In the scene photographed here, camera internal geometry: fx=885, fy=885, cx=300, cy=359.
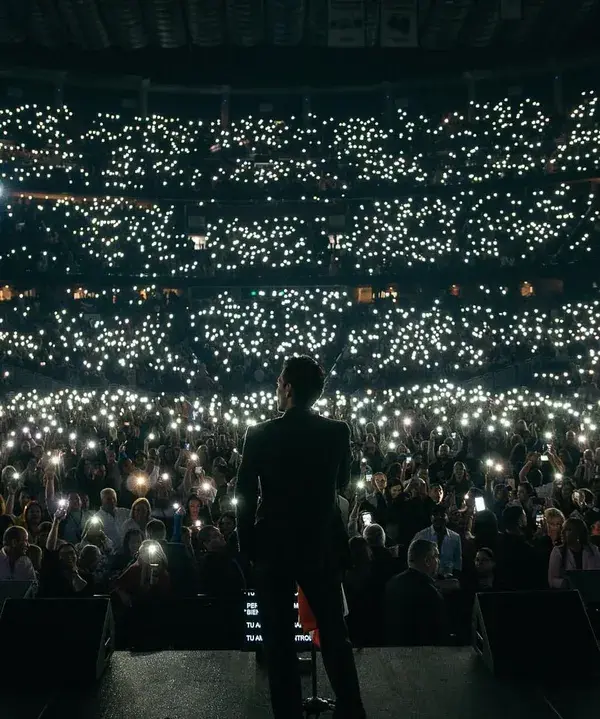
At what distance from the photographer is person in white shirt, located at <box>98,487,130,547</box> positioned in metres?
10.8

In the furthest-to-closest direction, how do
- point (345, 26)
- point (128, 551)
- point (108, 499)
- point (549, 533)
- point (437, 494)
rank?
point (345, 26) < point (437, 494) < point (108, 499) < point (549, 533) < point (128, 551)

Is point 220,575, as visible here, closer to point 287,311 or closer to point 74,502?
point 74,502

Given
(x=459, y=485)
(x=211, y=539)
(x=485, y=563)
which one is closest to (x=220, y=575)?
(x=211, y=539)

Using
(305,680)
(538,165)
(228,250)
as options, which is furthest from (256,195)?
(305,680)

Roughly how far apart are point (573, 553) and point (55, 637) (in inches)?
190

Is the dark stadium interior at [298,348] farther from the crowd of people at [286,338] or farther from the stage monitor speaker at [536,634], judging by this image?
the crowd of people at [286,338]

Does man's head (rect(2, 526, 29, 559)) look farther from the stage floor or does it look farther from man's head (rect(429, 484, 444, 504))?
man's head (rect(429, 484, 444, 504))

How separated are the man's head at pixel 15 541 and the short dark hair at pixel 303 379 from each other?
A: 4.85m

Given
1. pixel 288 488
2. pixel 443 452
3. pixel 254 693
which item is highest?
pixel 288 488

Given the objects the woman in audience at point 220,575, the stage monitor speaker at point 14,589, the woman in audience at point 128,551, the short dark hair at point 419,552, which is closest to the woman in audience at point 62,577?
the stage monitor speaker at point 14,589

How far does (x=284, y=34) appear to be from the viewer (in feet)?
140

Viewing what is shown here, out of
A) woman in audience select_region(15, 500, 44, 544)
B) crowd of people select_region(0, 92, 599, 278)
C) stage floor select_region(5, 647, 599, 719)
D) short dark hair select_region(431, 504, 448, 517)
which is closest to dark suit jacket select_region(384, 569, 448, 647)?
stage floor select_region(5, 647, 599, 719)

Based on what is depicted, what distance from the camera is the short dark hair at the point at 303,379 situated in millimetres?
4402

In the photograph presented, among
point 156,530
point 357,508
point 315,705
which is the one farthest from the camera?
point 357,508
